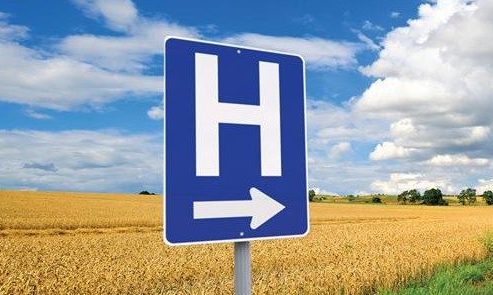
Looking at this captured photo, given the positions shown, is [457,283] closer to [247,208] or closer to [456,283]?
[456,283]

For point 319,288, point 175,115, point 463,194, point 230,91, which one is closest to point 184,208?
point 175,115

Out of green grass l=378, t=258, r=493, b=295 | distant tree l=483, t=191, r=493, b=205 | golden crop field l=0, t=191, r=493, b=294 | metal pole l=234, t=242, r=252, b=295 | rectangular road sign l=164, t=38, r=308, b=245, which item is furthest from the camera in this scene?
distant tree l=483, t=191, r=493, b=205

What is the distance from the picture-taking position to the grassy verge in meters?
9.72

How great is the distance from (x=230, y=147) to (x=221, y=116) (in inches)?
6.6

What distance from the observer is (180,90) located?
2.90 metres

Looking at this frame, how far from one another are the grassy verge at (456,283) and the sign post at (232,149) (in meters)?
6.90

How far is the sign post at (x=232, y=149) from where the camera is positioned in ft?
9.32

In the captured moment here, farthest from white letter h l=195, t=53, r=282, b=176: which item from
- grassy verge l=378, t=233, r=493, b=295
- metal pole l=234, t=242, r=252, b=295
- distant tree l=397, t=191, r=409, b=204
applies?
distant tree l=397, t=191, r=409, b=204

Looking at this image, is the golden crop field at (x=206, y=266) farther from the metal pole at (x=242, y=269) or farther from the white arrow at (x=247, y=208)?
the white arrow at (x=247, y=208)

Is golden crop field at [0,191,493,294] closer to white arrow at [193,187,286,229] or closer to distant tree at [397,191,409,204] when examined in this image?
white arrow at [193,187,286,229]

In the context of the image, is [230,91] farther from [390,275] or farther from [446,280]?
[390,275]

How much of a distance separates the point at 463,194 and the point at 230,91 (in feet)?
462

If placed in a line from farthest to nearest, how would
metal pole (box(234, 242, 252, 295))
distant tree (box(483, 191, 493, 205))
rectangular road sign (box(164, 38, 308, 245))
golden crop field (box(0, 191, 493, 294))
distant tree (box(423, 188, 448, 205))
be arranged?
distant tree (box(483, 191, 493, 205)) → distant tree (box(423, 188, 448, 205)) → golden crop field (box(0, 191, 493, 294)) → metal pole (box(234, 242, 252, 295)) → rectangular road sign (box(164, 38, 308, 245))

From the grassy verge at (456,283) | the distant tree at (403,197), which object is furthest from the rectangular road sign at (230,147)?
the distant tree at (403,197)
